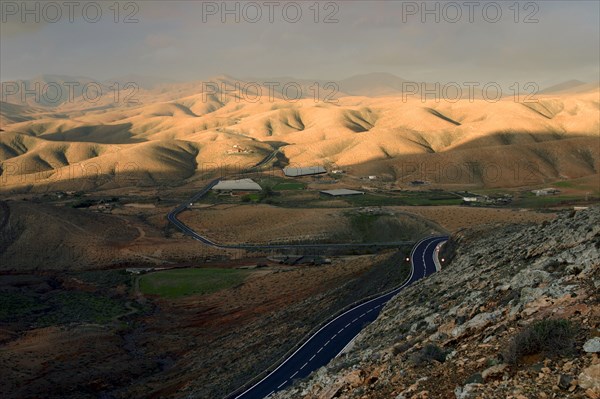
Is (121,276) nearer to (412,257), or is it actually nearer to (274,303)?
(274,303)

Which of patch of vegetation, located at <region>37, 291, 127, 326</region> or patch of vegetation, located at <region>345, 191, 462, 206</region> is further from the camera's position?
patch of vegetation, located at <region>345, 191, 462, 206</region>

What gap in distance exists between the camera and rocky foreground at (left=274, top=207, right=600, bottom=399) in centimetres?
1369

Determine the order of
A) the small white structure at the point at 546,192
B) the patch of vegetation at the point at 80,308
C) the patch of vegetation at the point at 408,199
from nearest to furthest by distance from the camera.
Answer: the patch of vegetation at the point at 80,308 → the patch of vegetation at the point at 408,199 → the small white structure at the point at 546,192

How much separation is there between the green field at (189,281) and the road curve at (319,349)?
3196cm

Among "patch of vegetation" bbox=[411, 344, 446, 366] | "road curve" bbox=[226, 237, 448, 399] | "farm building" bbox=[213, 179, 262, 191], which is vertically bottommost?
"road curve" bbox=[226, 237, 448, 399]

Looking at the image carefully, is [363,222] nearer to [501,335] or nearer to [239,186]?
[239,186]

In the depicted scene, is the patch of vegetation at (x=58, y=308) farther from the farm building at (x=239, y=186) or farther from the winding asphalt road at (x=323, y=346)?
the farm building at (x=239, y=186)

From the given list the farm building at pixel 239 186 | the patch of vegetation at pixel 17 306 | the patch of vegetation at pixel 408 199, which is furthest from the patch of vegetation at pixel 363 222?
the patch of vegetation at pixel 17 306

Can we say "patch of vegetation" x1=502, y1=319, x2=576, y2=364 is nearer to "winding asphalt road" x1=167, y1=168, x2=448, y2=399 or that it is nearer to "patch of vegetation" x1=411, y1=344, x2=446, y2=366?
"patch of vegetation" x1=411, y1=344, x2=446, y2=366

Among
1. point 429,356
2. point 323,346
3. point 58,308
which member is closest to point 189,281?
Result: point 58,308

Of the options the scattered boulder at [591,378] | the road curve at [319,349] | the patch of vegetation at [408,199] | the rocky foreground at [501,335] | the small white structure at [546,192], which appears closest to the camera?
the scattered boulder at [591,378]

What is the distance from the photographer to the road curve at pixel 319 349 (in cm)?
3020

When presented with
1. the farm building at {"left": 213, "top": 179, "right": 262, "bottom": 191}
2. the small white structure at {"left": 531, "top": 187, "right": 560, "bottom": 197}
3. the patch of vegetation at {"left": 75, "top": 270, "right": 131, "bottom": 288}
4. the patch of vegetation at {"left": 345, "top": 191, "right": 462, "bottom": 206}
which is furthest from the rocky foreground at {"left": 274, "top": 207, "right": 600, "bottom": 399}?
the farm building at {"left": 213, "top": 179, "right": 262, "bottom": 191}

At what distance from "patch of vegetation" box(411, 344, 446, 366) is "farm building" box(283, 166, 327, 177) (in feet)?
526
